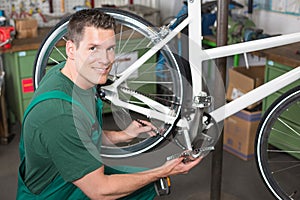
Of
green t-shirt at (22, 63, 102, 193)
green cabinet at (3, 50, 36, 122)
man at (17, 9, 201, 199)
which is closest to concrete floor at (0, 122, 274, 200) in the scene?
green cabinet at (3, 50, 36, 122)

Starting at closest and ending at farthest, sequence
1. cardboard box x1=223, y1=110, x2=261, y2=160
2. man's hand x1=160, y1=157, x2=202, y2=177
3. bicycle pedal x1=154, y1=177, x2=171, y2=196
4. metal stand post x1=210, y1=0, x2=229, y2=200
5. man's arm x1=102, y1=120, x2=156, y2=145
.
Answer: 1. man's hand x1=160, y1=157, x2=202, y2=177
2. bicycle pedal x1=154, y1=177, x2=171, y2=196
3. metal stand post x1=210, y1=0, x2=229, y2=200
4. man's arm x1=102, y1=120, x2=156, y2=145
5. cardboard box x1=223, y1=110, x2=261, y2=160

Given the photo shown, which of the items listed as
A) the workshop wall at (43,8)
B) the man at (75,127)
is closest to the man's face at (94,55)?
the man at (75,127)

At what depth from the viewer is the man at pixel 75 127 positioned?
1.53 m

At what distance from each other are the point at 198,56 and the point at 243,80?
1209mm

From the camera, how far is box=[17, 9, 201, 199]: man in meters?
1.53

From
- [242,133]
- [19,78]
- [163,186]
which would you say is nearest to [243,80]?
[242,133]

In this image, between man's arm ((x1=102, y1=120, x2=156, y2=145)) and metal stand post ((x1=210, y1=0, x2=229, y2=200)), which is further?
man's arm ((x1=102, y1=120, x2=156, y2=145))

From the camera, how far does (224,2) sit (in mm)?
1956

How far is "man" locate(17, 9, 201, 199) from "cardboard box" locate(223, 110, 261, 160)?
130 cm

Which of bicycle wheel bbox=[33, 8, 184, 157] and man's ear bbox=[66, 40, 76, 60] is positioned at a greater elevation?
man's ear bbox=[66, 40, 76, 60]

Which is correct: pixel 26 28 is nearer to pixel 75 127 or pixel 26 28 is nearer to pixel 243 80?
pixel 243 80

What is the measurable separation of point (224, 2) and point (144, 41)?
433 mm

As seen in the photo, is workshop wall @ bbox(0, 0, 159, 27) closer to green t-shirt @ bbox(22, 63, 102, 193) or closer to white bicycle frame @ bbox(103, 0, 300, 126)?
white bicycle frame @ bbox(103, 0, 300, 126)

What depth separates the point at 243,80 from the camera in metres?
3.06
